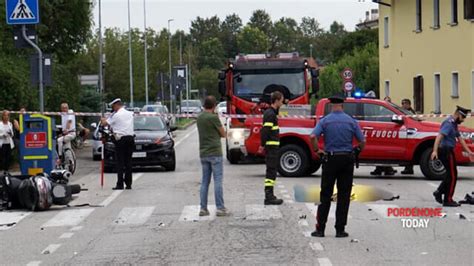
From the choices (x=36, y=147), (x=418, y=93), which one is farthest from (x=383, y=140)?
(x=418, y=93)

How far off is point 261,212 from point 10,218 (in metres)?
3.92

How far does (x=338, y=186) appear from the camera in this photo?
11.7 m

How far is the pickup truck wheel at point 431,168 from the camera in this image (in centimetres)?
1997

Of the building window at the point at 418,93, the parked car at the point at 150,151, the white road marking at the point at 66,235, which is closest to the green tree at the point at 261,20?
the building window at the point at 418,93

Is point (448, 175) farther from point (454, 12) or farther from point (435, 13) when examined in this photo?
point (435, 13)

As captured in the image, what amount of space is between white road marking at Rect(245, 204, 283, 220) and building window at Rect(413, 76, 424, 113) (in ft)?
89.7

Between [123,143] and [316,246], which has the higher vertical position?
[123,143]

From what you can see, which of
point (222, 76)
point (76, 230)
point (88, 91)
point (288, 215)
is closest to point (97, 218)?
point (76, 230)

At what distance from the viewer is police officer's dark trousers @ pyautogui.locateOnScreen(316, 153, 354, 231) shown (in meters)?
11.5

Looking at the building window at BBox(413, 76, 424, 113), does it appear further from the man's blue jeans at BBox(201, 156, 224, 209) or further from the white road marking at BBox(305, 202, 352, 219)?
the man's blue jeans at BBox(201, 156, 224, 209)

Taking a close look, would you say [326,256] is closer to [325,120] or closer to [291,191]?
[325,120]

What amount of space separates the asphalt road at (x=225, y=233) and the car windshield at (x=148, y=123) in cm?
628

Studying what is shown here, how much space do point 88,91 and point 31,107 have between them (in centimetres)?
1793

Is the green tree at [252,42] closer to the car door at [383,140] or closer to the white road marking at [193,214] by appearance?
the car door at [383,140]
